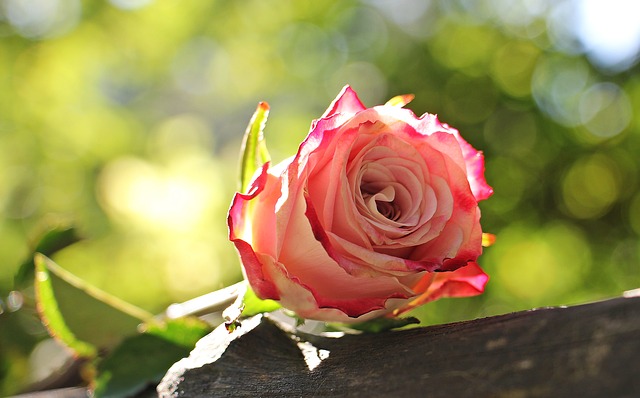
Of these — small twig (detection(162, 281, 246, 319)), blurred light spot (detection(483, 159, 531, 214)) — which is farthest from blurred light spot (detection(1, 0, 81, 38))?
small twig (detection(162, 281, 246, 319))

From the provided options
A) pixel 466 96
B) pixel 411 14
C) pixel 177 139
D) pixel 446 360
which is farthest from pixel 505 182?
pixel 446 360

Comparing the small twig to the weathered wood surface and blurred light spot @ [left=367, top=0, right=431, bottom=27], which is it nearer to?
the weathered wood surface

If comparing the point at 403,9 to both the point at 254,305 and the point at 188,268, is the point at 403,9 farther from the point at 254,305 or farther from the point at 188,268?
the point at 254,305

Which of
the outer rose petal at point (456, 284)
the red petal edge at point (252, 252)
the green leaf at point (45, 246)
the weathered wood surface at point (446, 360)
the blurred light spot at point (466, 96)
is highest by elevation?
the blurred light spot at point (466, 96)

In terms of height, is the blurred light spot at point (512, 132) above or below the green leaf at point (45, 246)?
above

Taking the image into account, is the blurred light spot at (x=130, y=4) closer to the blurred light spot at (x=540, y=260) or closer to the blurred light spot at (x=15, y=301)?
the blurred light spot at (x=540, y=260)

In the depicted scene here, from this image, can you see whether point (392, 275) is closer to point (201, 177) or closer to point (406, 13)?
point (201, 177)

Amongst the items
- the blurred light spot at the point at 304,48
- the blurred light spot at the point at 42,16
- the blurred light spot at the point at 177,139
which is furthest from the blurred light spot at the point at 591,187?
the blurred light spot at the point at 42,16

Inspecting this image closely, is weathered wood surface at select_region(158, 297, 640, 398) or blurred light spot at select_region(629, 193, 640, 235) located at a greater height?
blurred light spot at select_region(629, 193, 640, 235)
